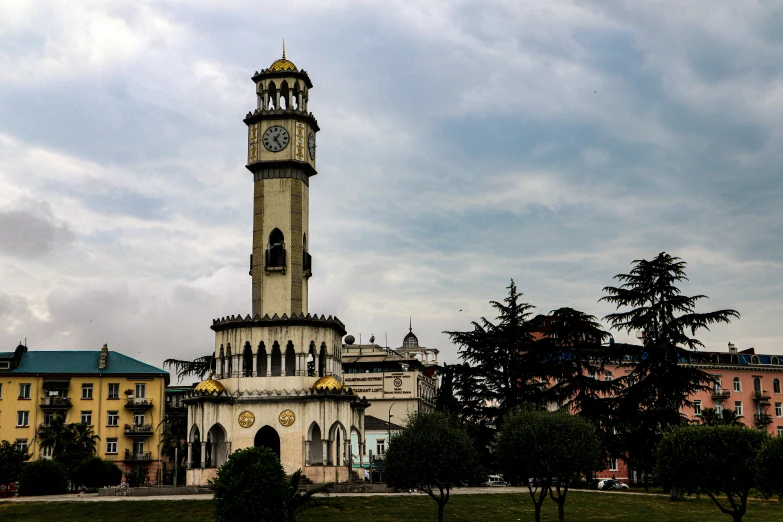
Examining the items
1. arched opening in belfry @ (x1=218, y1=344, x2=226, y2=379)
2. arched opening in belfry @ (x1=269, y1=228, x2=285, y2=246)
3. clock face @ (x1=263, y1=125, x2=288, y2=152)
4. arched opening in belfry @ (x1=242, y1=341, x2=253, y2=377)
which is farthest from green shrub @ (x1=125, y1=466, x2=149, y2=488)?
clock face @ (x1=263, y1=125, x2=288, y2=152)

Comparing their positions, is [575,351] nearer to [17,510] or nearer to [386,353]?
[17,510]

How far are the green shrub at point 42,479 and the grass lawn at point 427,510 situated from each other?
9293 mm

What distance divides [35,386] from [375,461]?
3527 centimetres

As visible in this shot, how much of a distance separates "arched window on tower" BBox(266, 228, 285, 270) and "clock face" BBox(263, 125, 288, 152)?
658 cm

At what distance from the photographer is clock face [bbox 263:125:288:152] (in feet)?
239

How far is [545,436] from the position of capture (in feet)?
153

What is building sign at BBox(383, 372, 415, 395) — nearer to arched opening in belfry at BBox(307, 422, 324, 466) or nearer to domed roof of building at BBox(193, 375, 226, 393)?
arched opening in belfry at BBox(307, 422, 324, 466)

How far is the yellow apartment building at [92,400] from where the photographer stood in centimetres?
9219

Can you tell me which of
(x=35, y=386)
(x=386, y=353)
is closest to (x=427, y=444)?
(x=35, y=386)

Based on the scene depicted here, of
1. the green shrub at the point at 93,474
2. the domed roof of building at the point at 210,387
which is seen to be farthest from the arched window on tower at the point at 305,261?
the green shrub at the point at 93,474

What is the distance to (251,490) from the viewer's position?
39000 millimetres

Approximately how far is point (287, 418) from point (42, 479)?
59.3 ft

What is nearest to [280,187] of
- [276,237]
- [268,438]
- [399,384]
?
[276,237]

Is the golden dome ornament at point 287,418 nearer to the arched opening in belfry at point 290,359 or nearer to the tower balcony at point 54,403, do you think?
the arched opening in belfry at point 290,359
